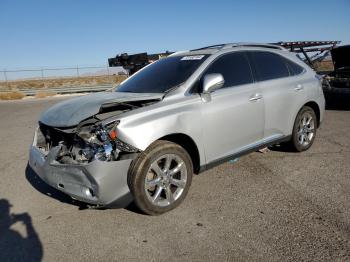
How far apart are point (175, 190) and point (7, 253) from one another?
1749 millimetres

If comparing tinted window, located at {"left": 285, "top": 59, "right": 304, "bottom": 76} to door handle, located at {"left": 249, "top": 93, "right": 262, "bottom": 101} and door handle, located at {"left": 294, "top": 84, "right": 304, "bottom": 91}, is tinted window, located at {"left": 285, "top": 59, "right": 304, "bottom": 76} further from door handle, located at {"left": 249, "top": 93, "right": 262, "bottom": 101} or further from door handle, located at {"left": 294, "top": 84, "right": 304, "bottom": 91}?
door handle, located at {"left": 249, "top": 93, "right": 262, "bottom": 101}

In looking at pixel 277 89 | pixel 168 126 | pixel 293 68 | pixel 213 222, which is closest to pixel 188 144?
pixel 168 126

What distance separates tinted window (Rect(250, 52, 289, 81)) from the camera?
4863mm

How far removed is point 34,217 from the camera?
3.83 m

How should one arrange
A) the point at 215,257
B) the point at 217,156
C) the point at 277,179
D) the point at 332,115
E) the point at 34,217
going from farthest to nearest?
the point at 332,115, the point at 277,179, the point at 217,156, the point at 34,217, the point at 215,257

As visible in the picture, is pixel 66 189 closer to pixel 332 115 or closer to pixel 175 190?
pixel 175 190

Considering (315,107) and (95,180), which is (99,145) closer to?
(95,180)

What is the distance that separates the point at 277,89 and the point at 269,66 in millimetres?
375

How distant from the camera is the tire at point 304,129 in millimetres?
5404

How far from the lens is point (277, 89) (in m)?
4.94

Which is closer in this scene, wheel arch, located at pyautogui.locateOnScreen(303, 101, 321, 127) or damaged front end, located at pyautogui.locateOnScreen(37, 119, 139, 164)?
damaged front end, located at pyautogui.locateOnScreen(37, 119, 139, 164)

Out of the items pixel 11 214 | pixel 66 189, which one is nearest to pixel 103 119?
pixel 66 189

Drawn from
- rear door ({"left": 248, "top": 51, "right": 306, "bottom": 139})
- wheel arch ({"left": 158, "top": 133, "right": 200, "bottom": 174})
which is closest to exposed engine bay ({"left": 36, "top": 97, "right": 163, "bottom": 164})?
wheel arch ({"left": 158, "top": 133, "right": 200, "bottom": 174})

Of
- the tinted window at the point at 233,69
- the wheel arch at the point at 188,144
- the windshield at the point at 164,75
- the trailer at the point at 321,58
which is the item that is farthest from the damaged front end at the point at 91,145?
the trailer at the point at 321,58
